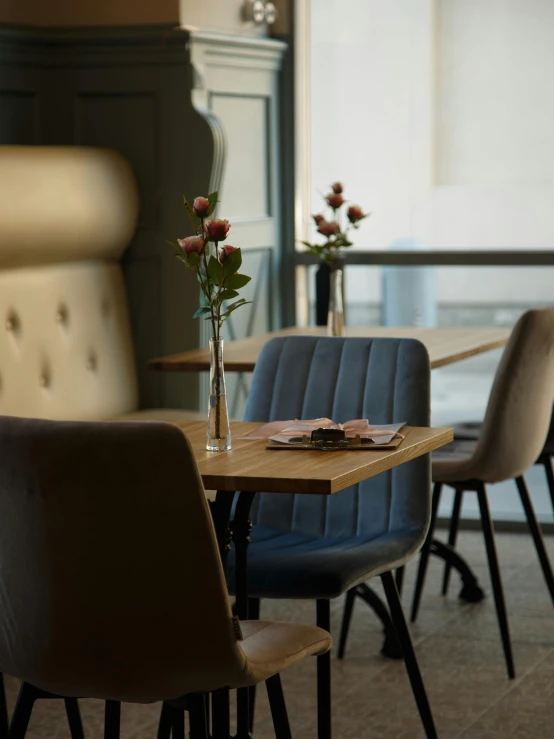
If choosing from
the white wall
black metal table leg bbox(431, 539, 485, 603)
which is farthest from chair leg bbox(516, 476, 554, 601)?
the white wall

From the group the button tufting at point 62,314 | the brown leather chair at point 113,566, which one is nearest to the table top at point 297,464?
the brown leather chair at point 113,566

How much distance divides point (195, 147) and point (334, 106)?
0.79 m

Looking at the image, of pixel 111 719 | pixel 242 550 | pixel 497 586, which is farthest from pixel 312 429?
pixel 497 586

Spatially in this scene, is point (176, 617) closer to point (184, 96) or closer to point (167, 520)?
point (167, 520)

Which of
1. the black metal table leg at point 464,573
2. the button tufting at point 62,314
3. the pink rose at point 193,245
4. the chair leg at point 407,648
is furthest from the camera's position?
the button tufting at point 62,314

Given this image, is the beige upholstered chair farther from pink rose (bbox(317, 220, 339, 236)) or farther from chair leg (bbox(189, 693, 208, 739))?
chair leg (bbox(189, 693, 208, 739))

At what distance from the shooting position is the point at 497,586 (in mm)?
3496

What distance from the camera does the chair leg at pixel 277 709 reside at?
223 cm

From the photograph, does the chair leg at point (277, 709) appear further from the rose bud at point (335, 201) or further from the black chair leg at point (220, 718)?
the rose bud at point (335, 201)

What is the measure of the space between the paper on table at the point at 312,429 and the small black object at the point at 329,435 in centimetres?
4

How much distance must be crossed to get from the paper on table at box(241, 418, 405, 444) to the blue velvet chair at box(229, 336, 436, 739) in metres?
0.27

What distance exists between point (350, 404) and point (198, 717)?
115 centimetres

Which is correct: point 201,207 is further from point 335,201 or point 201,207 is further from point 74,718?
point 335,201

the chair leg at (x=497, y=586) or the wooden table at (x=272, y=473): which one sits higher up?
the wooden table at (x=272, y=473)
